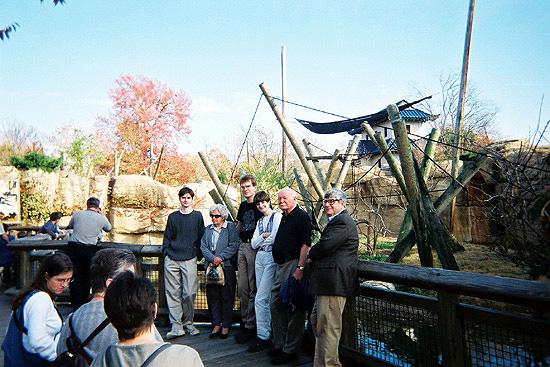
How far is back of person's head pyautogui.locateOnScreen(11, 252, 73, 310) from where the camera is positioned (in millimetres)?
2013

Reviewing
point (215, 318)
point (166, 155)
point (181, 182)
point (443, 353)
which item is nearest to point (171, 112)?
point (166, 155)

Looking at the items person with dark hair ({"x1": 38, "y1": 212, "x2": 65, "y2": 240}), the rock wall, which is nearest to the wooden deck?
person with dark hair ({"x1": 38, "y1": 212, "x2": 65, "y2": 240})

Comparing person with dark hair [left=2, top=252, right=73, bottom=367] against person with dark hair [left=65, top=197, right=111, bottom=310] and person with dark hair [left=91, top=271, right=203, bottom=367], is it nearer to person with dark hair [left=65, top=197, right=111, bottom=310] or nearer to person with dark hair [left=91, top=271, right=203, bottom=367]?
person with dark hair [left=91, top=271, right=203, bottom=367]

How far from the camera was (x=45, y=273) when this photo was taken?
81.8 inches

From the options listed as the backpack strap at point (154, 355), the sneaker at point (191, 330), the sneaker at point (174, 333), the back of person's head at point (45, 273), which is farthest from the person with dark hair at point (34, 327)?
the sneaker at point (191, 330)

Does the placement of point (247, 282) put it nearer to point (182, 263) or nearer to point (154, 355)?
point (182, 263)

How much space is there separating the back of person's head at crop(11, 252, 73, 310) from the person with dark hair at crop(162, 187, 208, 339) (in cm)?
208

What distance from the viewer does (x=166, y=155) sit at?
20.5 meters

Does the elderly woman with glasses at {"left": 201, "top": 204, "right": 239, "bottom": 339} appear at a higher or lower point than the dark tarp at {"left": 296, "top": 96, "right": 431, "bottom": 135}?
lower

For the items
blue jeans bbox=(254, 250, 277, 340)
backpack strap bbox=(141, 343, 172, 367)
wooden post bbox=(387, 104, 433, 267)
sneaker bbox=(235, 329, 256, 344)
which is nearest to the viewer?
backpack strap bbox=(141, 343, 172, 367)

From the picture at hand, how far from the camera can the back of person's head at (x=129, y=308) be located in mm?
1298

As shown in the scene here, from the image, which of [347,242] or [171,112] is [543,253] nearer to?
[347,242]

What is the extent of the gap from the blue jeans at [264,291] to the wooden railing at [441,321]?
76cm

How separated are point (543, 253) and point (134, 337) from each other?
423 centimetres
